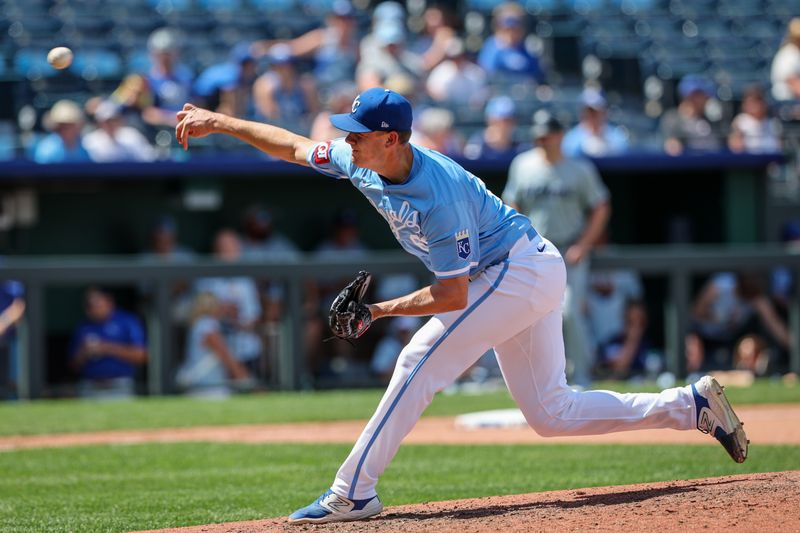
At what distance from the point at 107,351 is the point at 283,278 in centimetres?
170

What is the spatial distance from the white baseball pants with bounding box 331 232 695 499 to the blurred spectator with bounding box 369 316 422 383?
6.36 metres

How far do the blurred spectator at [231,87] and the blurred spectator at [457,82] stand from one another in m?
2.13

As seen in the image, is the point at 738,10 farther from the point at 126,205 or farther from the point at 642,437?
the point at 642,437

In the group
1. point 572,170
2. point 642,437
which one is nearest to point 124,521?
point 642,437

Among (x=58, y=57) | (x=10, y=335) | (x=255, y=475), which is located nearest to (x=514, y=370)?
(x=255, y=475)

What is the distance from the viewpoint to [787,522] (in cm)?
439

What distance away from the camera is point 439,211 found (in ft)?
15.3

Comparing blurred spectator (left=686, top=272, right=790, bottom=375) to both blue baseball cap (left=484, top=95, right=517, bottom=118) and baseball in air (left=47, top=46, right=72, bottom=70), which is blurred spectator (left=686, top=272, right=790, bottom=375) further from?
baseball in air (left=47, top=46, right=72, bottom=70)

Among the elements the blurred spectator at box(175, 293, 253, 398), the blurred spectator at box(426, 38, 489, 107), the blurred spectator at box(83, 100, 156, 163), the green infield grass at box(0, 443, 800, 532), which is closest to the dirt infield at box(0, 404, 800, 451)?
the green infield grass at box(0, 443, 800, 532)

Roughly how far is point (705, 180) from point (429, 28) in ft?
12.3

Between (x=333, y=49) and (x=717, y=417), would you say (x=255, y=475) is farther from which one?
(x=333, y=49)

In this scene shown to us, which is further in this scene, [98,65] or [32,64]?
[98,65]

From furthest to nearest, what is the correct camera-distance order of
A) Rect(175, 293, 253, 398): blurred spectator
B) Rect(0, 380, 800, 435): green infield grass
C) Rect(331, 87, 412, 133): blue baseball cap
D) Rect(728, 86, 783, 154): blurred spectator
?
1. Rect(728, 86, 783, 154): blurred spectator
2. Rect(175, 293, 253, 398): blurred spectator
3. Rect(0, 380, 800, 435): green infield grass
4. Rect(331, 87, 412, 133): blue baseball cap

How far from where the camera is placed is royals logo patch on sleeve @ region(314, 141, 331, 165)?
5.16 metres
